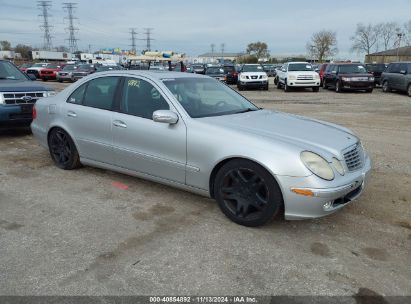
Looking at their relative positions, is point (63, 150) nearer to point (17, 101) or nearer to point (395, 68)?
point (17, 101)

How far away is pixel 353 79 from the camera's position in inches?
797

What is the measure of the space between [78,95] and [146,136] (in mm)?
1608

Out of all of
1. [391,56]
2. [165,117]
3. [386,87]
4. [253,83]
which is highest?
[391,56]

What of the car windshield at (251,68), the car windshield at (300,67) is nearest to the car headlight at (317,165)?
the car windshield at (300,67)

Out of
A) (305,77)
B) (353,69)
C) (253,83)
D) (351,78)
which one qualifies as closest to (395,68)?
(353,69)

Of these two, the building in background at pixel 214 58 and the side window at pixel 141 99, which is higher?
the building in background at pixel 214 58

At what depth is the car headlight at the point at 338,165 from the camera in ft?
12.1

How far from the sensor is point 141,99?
4.79 metres

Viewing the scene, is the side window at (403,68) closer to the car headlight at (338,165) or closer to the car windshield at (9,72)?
the car windshield at (9,72)

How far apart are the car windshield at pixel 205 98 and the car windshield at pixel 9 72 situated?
18.9ft

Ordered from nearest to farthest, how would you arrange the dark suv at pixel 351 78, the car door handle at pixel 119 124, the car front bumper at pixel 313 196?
the car front bumper at pixel 313 196 → the car door handle at pixel 119 124 → the dark suv at pixel 351 78

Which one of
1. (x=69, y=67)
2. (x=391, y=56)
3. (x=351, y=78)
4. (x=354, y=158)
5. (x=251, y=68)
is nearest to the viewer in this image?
(x=354, y=158)

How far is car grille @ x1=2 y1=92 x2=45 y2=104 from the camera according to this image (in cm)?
773

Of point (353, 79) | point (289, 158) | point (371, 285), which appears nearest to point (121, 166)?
point (289, 158)
